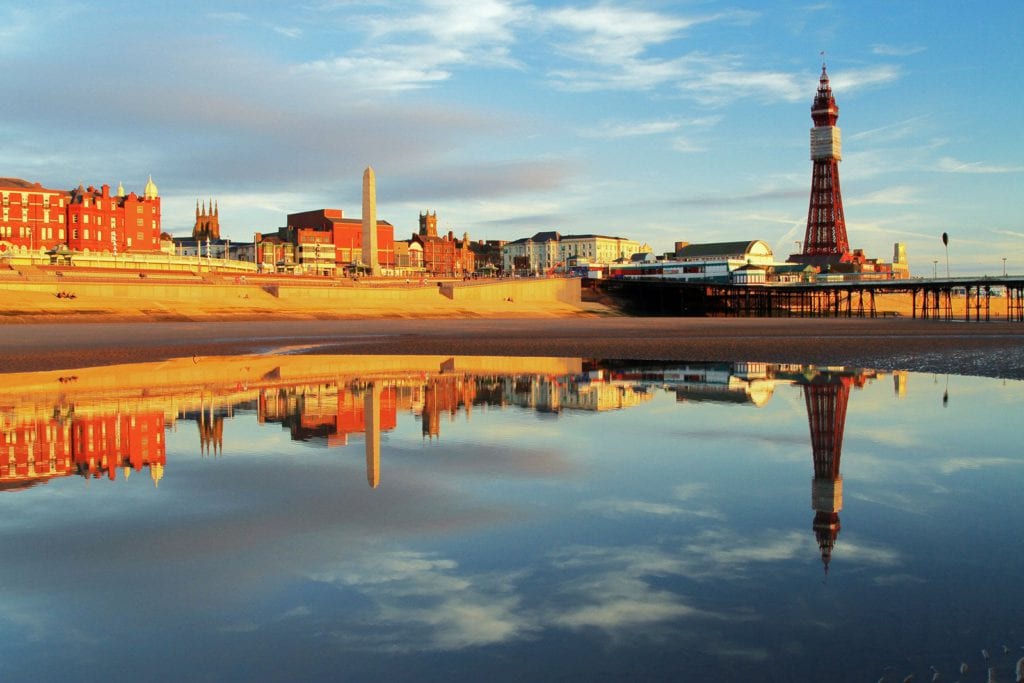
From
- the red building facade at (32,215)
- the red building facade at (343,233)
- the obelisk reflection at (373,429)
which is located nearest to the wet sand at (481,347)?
the obelisk reflection at (373,429)

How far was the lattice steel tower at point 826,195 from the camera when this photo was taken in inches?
6540

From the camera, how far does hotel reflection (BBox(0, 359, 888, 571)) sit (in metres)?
8.97

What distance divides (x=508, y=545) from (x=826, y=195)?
583ft

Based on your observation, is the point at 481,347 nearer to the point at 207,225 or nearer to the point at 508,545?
the point at 508,545

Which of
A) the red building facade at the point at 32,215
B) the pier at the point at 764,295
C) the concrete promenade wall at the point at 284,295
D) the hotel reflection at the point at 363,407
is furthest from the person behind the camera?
the red building facade at the point at 32,215

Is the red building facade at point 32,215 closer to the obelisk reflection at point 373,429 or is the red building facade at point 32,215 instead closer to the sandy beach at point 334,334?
the sandy beach at point 334,334

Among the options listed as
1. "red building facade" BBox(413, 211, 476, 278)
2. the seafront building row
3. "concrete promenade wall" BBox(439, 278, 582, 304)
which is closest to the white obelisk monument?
the seafront building row

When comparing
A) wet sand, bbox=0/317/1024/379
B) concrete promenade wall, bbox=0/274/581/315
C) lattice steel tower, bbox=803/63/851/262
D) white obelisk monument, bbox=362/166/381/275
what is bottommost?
wet sand, bbox=0/317/1024/379

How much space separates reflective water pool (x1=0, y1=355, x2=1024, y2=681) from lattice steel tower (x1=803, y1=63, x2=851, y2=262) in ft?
540

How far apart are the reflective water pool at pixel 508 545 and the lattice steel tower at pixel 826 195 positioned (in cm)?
16448

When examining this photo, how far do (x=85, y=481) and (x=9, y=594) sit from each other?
338 centimetres

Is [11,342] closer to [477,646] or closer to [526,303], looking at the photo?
[477,646]

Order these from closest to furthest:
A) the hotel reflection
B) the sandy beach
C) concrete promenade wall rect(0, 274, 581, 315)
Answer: the hotel reflection → the sandy beach → concrete promenade wall rect(0, 274, 581, 315)

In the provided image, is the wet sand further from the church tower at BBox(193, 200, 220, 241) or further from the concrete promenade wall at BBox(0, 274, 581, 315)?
the church tower at BBox(193, 200, 220, 241)
